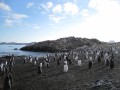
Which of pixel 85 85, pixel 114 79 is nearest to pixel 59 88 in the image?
pixel 85 85

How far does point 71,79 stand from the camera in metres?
23.5

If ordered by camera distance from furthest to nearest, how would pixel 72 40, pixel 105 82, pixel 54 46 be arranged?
pixel 72 40, pixel 54 46, pixel 105 82

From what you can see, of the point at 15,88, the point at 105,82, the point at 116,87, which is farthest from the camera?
the point at 15,88

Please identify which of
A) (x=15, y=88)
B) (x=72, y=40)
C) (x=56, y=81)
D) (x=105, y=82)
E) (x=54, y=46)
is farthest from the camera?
(x=72, y=40)

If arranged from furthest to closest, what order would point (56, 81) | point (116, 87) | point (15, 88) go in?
point (56, 81) < point (15, 88) < point (116, 87)

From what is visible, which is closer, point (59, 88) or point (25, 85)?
point (59, 88)

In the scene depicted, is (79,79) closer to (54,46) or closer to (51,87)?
(51,87)

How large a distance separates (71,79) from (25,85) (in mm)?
5399

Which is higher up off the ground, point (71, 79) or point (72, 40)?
point (72, 40)

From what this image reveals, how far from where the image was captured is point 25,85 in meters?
22.2

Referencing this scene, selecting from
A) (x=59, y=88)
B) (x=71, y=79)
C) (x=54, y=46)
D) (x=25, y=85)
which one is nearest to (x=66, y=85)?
(x=59, y=88)

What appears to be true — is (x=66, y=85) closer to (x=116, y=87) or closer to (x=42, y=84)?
(x=42, y=84)

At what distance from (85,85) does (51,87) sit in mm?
3522

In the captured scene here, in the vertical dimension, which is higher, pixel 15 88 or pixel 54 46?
pixel 54 46
